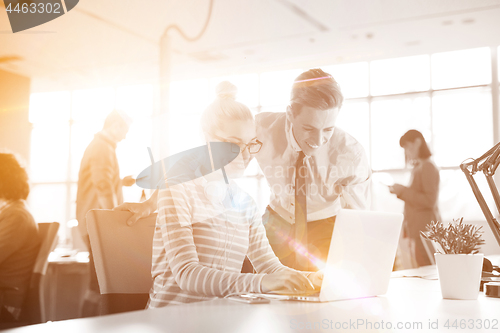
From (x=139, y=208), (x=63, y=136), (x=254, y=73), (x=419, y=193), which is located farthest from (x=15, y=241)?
(x=63, y=136)

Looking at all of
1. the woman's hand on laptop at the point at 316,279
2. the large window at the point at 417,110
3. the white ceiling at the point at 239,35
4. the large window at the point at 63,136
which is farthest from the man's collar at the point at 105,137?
the large window at the point at 63,136

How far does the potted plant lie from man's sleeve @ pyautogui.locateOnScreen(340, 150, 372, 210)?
4.17 ft

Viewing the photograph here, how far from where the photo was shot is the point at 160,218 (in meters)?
1.21

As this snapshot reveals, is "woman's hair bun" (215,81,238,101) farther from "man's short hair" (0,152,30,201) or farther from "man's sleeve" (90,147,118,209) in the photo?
"man's sleeve" (90,147,118,209)

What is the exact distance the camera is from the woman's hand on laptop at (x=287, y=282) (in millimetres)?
919

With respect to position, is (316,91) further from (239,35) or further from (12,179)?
(239,35)

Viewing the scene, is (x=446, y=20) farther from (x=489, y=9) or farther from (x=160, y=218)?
(x=160, y=218)

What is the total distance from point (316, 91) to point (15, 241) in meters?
1.53

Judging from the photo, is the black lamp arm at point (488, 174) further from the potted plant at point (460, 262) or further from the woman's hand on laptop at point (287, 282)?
the woman's hand on laptop at point (287, 282)

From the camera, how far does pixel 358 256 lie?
34.6 inches

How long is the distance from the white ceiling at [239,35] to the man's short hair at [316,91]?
2.69 meters

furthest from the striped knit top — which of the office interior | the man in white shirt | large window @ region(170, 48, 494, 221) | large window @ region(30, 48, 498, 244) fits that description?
large window @ region(170, 48, 494, 221)

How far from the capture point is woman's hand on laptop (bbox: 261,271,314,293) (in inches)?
36.2

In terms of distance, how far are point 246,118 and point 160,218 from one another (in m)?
0.47
